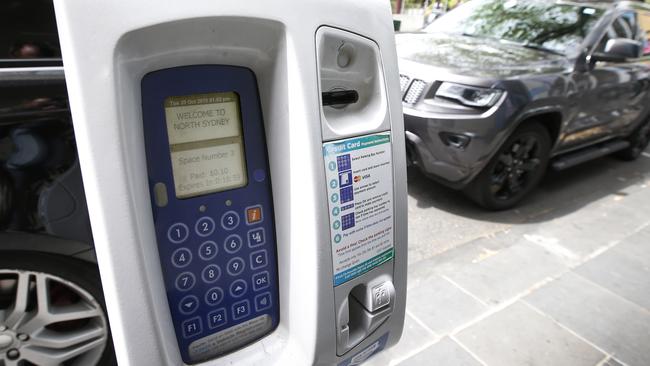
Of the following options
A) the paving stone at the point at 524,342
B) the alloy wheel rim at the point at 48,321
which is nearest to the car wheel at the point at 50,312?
the alloy wheel rim at the point at 48,321

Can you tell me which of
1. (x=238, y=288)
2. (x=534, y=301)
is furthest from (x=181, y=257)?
(x=534, y=301)

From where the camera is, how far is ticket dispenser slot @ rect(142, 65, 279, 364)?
0.72 meters

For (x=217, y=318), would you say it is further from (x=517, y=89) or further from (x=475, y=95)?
(x=517, y=89)

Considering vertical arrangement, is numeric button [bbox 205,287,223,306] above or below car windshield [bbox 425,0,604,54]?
below

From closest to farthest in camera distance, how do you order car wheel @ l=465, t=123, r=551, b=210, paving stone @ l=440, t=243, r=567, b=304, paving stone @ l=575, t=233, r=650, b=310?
paving stone @ l=440, t=243, r=567, b=304
paving stone @ l=575, t=233, r=650, b=310
car wheel @ l=465, t=123, r=551, b=210

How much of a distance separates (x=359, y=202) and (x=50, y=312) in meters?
1.20

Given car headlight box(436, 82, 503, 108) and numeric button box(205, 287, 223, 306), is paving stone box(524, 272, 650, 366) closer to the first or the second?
car headlight box(436, 82, 503, 108)

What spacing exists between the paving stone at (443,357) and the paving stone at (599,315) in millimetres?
660

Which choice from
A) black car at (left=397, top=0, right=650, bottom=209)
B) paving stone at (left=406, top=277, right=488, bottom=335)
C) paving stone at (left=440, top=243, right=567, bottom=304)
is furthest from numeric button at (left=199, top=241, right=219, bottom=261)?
black car at (left=397, top=0, right=650, bottom=209)

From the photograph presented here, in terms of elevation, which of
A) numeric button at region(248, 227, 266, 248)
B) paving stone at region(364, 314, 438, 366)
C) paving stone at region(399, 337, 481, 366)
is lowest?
paving stone at region(399, 337, 481, 366)

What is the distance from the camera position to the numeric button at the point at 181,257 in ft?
2.60

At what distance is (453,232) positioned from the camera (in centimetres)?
316

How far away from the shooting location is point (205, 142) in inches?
30.4

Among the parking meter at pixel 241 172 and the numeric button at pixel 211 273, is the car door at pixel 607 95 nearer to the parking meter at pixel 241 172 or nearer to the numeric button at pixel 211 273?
the parking meter at pixel 241 172
